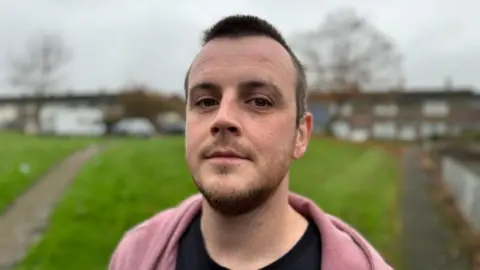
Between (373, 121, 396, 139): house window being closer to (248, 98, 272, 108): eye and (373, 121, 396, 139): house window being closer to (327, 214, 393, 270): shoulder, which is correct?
(327, 214, 393, 270): shoulder

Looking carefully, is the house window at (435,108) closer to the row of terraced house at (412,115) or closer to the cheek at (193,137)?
the row of terraced house at (412,115)

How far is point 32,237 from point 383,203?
838cm

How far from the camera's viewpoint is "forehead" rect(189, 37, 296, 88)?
6.69 ft

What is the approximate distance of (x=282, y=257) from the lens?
207cm

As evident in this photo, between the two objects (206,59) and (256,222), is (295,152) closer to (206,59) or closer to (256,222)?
(256,222)

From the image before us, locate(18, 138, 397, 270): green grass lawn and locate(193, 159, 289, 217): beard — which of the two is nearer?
locate(193, 159, 289, 217): beard

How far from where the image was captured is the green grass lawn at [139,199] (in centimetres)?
958

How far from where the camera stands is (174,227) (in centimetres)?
231

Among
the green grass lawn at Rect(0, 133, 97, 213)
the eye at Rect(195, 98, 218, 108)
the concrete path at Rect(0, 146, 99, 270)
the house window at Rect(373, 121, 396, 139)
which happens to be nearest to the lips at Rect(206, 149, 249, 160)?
the eye at Rect(195, 98, 218, 108)

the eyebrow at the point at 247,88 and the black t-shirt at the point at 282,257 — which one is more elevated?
the eyebrow at the point at 247,88

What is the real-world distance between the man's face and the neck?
6 centimetres

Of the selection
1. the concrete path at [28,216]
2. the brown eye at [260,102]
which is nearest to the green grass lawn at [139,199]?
the concrete path at [28,216]

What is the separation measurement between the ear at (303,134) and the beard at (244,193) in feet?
0.37

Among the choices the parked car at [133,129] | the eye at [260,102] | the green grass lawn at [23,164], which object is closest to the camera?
the eye at [260,102]
